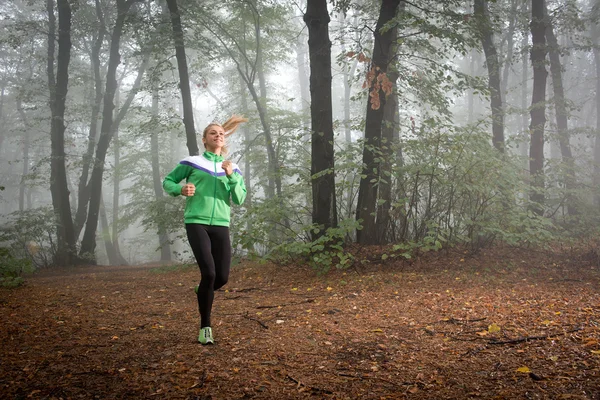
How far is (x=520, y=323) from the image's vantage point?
378 cm

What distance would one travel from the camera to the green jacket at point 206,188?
3.59 metres

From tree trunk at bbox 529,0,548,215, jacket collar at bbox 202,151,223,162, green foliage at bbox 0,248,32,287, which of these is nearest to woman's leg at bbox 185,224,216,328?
jacket collar at bbox 202,151,223,162

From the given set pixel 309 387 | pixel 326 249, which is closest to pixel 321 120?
pixel 326 249

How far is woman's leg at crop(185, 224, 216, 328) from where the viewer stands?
3.50 meters

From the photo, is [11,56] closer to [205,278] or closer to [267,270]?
[267,270]

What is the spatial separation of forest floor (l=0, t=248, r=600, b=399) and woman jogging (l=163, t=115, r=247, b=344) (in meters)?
0.53

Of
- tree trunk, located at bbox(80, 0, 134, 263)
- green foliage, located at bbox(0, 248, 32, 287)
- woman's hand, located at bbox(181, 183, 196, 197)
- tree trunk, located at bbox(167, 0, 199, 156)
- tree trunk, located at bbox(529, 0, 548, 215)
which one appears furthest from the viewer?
tree trunk, located at bbox(80, 0, 134, 263)

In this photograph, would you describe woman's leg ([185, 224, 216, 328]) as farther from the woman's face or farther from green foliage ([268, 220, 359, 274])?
green foliage ([268, 220, 359, 274])

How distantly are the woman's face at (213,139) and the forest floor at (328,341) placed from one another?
6.19 ft

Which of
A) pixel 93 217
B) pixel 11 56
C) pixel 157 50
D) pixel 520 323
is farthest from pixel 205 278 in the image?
pixel 11 56

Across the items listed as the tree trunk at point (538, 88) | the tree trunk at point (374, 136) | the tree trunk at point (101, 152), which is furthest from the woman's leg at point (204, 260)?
the tree trunk at point (101, 152)

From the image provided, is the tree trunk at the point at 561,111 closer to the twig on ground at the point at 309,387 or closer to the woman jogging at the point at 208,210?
the woman jogging at the point at 208,210

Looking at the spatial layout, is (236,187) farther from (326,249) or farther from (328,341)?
(326,249)

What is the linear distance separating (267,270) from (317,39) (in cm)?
486
